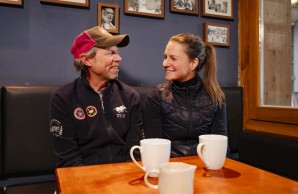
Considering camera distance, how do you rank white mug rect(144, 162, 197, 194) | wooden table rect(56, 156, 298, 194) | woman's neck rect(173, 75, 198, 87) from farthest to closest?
woman's neck rect(173, 75, 198, 87) < wooden table rect(56, 156, 298, 194) < white mug rect(144, 162, 197, 194)

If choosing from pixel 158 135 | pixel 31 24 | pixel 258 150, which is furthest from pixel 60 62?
pixel 258 150

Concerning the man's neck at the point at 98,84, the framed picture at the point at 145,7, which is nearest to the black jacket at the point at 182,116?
the man's neck at the point at 98,84

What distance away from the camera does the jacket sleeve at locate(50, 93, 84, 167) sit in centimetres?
135

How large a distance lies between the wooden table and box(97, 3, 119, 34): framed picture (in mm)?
1260

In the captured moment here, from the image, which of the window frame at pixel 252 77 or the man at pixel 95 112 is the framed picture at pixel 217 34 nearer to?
the window frame at pixel 252 77

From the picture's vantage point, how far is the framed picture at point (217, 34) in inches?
91.7

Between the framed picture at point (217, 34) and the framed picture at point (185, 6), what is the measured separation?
152mm

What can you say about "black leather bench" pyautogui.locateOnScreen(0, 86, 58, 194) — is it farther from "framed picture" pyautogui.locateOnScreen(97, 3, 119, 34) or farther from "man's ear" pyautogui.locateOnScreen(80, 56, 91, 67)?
"framed picture" pyautogui.locateOnScreen(97, 3, 119, 34)

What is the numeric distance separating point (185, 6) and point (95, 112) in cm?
126

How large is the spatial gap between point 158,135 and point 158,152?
789 mm

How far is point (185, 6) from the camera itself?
2.26 m

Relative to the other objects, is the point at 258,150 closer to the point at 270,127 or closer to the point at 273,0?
the point at 270,127

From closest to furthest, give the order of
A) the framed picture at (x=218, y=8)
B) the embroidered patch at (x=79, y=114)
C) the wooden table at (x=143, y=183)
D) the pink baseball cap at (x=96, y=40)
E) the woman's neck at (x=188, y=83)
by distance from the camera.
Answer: the wooden table at (x=143, y=183) < the embroidered patch at (x=79, y=114) < the pink baseball cap at (x=96, y=40) < the woman's neck at (x=188, y=83) < the framed picture at (x=218, y=8)

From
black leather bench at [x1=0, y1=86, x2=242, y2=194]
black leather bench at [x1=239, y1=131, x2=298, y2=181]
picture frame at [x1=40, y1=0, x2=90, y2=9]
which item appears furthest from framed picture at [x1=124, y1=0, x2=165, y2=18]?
black leather bench at [x1=239, y1=131, x2=298, y2=181]
